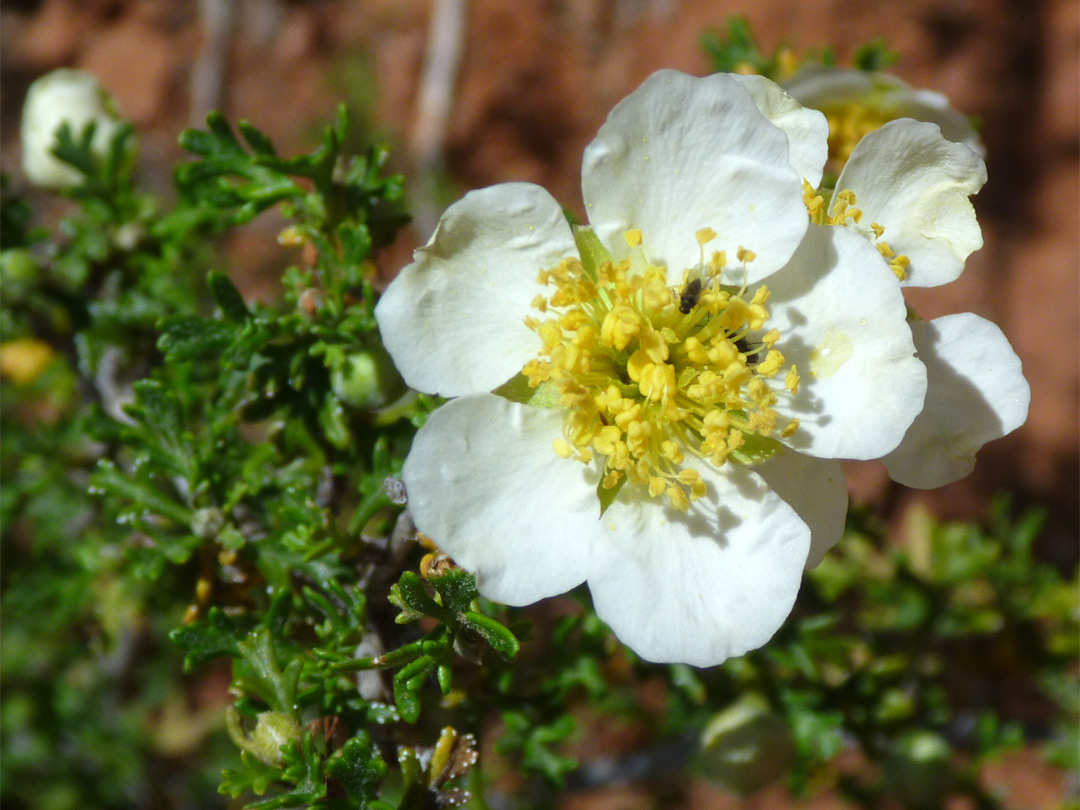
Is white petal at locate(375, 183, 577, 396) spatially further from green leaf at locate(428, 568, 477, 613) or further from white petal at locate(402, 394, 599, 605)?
green leaf at locate(428, 568, 477, 613)

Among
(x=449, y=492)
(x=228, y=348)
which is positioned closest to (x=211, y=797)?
(x=228, y=348)

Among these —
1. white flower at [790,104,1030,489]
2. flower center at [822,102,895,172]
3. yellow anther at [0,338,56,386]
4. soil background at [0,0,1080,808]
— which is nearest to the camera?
white flower at [790,104,1030,489]

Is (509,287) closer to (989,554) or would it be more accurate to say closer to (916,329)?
(916,329)

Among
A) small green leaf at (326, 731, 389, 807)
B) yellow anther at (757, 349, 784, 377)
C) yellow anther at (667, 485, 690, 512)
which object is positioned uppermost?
yellow anther at (757, 349, 784, 377)

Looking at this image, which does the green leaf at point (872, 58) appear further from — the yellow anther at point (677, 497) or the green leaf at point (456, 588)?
the green leaf at point (456, 588)

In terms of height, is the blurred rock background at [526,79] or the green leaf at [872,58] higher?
the green leaf at [872,58]

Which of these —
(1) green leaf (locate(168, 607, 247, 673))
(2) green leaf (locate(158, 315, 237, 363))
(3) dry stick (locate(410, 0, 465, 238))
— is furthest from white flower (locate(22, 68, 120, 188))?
(3) dry stick (locate(410, 0, 465, 238))

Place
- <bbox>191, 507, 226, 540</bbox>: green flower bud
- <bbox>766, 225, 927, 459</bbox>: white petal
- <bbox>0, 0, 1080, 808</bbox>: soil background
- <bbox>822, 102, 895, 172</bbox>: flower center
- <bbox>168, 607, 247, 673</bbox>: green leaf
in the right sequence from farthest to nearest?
<bbox>0, 0, 1080, 808</bbox>: soil background → <bbox>822, 102, 895, 172</bbox>: flower center → <bbox>191, 507, 226, 540</bbox>: green flower bud → <bbox>168, 607, 247, 673</bbox>: green leaf → <bbox>766, 225, 927, 459</bbox>: white petal

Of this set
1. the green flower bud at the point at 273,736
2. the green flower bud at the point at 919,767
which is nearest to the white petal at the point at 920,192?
the green flower bud at the point at 273,736
